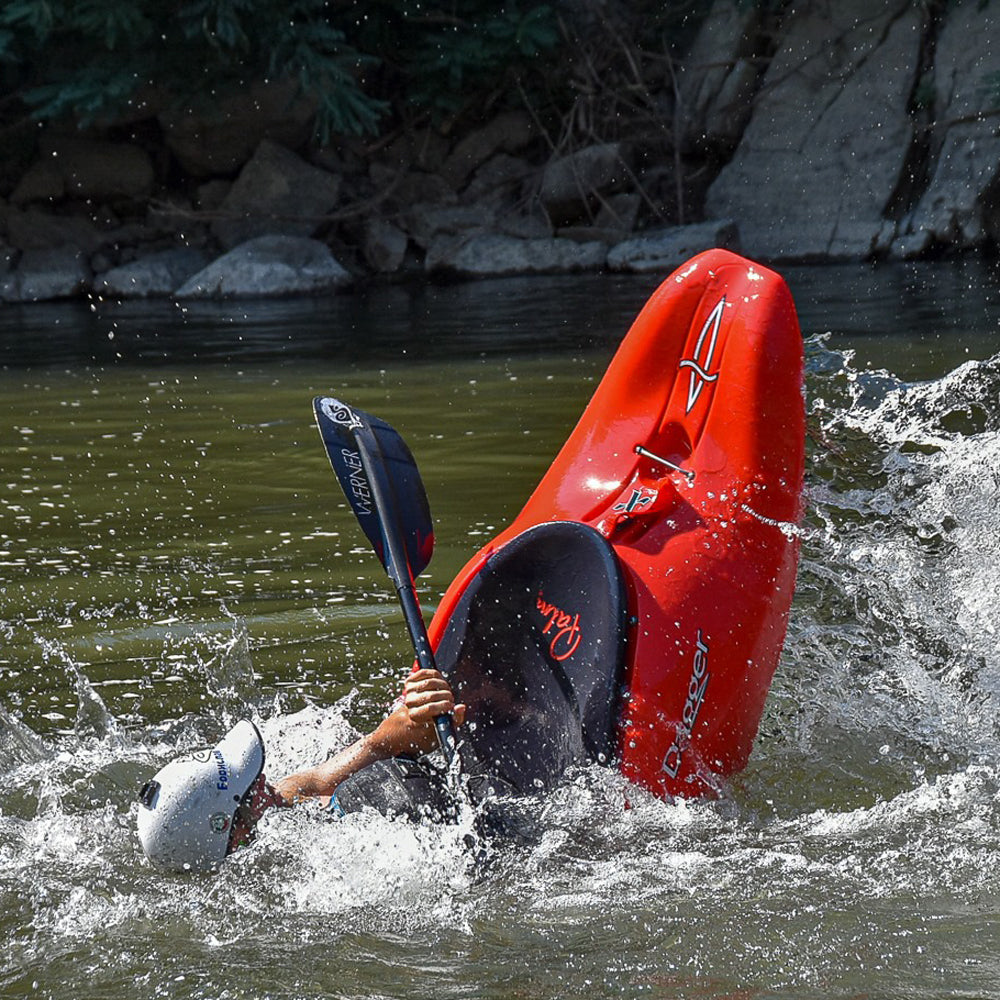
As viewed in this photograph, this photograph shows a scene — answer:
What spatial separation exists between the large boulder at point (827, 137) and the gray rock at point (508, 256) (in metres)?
1.01

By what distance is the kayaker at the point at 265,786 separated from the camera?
2.47 m

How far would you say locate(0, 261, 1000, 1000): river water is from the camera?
2207 mm

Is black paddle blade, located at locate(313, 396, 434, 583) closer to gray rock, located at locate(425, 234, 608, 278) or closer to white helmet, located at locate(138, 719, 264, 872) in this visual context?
white helmet, located at locate(138, 719, 264, 872)

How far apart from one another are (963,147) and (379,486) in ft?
26.5

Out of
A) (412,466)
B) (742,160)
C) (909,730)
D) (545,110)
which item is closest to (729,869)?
(909,730)

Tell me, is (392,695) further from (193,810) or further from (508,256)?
(508,256)

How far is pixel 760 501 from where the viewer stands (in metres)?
2.99

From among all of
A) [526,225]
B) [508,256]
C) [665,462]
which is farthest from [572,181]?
[665,462]

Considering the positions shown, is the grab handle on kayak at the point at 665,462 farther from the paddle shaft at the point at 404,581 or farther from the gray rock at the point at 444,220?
the gray rock at the point at 444,220

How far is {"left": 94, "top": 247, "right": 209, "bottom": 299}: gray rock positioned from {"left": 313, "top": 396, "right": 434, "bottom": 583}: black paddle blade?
317 inches

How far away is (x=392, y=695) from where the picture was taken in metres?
3.30

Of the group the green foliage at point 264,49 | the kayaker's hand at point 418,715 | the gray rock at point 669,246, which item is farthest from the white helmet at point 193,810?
the green foliage at point 264,49

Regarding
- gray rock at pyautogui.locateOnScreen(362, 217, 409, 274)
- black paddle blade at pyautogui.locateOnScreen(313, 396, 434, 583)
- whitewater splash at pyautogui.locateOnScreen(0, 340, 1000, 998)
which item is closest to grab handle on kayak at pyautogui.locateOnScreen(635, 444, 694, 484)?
whitewater splash at pyautogui.locateOnScreen(0, 340, 1000, 998)

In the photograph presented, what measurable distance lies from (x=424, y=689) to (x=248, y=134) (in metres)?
9.80
